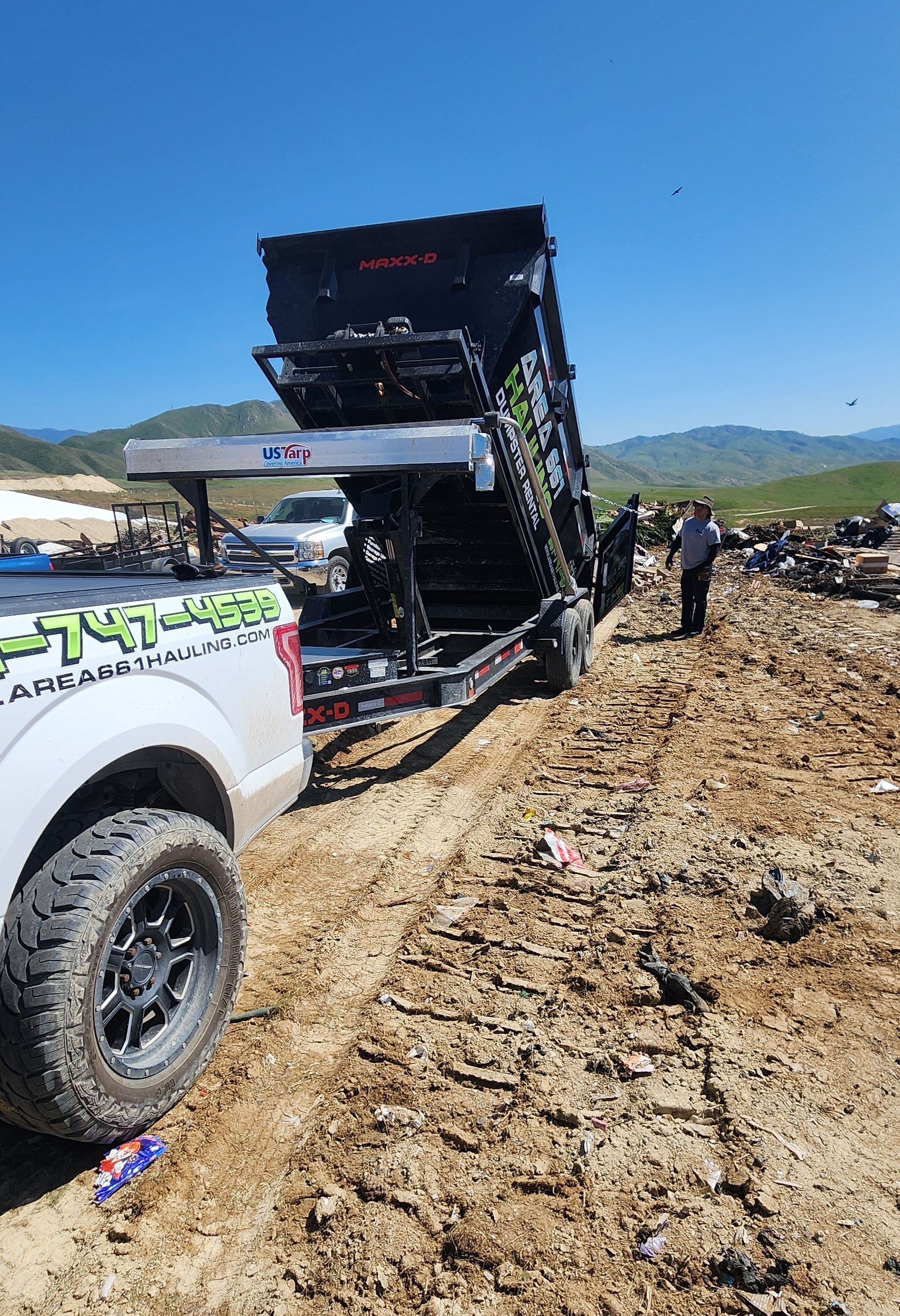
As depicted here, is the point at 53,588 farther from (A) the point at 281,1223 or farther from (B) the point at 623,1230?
(B) the point at 623,1230

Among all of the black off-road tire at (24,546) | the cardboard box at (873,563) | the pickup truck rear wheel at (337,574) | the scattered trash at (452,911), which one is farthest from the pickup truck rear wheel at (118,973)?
the black off-road tire at (24,546)

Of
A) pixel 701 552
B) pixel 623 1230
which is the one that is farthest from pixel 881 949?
pixel 701 552

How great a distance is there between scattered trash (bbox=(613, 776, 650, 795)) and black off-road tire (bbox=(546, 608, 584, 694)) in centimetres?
233

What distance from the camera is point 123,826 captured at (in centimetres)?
259

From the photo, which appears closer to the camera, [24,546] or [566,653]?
[566,653]

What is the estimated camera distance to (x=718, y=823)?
517cm

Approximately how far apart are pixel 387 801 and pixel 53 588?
3205 millimetres

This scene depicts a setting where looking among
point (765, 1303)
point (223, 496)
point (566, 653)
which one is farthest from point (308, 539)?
point (223, 496)

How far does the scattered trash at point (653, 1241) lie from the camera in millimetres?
2250

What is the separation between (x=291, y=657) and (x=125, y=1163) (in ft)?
6.64

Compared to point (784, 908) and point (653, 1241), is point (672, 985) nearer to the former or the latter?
point (784, 908)

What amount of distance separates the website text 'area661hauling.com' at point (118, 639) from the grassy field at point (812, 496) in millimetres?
36093

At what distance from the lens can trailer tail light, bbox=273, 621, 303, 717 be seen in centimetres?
353

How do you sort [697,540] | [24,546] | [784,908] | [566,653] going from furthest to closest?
[24,546] → [697,540] → [566,653] → [784,908]
